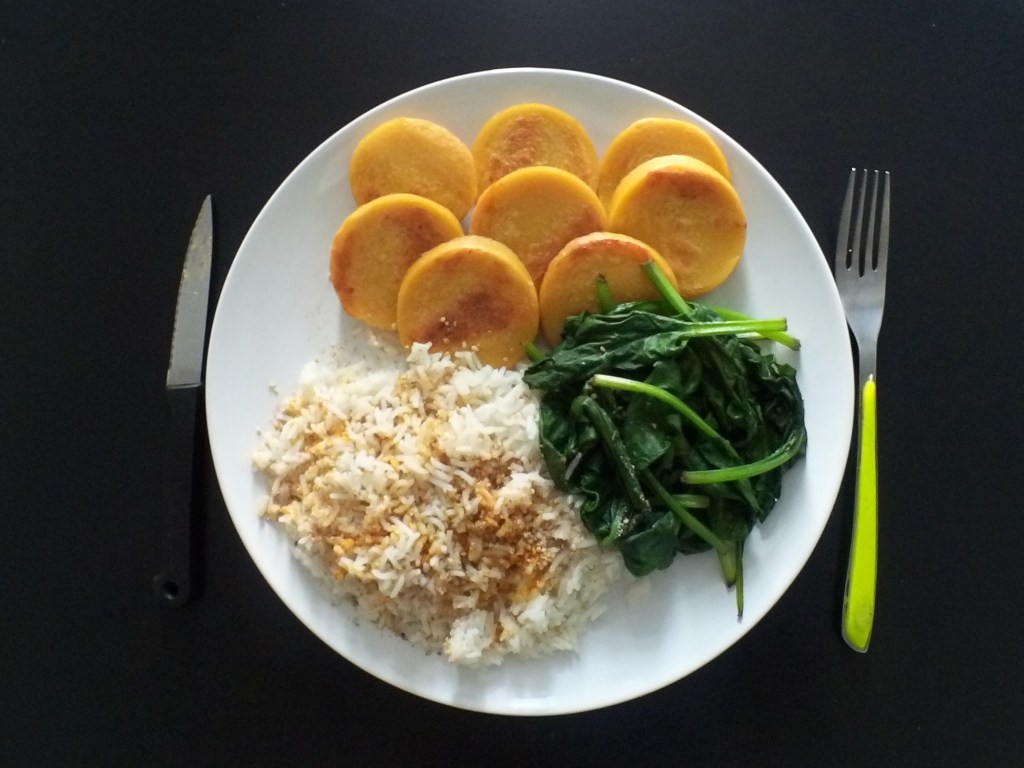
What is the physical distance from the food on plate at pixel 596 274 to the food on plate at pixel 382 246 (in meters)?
0.32

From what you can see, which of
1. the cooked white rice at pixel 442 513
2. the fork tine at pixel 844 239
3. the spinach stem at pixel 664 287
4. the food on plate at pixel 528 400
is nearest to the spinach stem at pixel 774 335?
the food on plate at pixel 528 400

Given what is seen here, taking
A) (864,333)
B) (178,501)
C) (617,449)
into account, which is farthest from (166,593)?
(864,333)

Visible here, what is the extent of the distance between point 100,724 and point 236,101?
1982mm

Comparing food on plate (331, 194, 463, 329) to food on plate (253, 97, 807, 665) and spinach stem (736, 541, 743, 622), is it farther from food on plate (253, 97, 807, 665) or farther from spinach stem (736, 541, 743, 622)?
spinach stem (736, 541, 743, 622)

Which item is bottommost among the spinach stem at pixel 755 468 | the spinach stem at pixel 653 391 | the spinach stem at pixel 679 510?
the spinach stem at pixel 679 510

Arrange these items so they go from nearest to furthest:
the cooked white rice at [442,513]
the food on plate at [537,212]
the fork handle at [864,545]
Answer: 1. the cooked white rice at [442,513]
2. the food on plate at [537,212]
3. the fork handle at [864,545]

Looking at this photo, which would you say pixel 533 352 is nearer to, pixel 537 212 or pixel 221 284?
pixel 537 212

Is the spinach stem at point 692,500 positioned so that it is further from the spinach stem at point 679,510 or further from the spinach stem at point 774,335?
the spinach stem at point 774,335

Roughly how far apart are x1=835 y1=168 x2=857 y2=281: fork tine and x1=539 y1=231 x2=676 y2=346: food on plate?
23.9 inches

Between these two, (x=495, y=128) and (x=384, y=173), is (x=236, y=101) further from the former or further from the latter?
(x=495, y=128)

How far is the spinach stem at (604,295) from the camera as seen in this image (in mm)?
2018

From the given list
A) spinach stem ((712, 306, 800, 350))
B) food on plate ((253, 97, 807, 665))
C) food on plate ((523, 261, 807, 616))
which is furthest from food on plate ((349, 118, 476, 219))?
spinach stem ((712, 306, 800, 350))

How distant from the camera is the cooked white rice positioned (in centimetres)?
194


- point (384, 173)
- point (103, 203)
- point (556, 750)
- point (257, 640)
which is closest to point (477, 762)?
point (556, 750)
